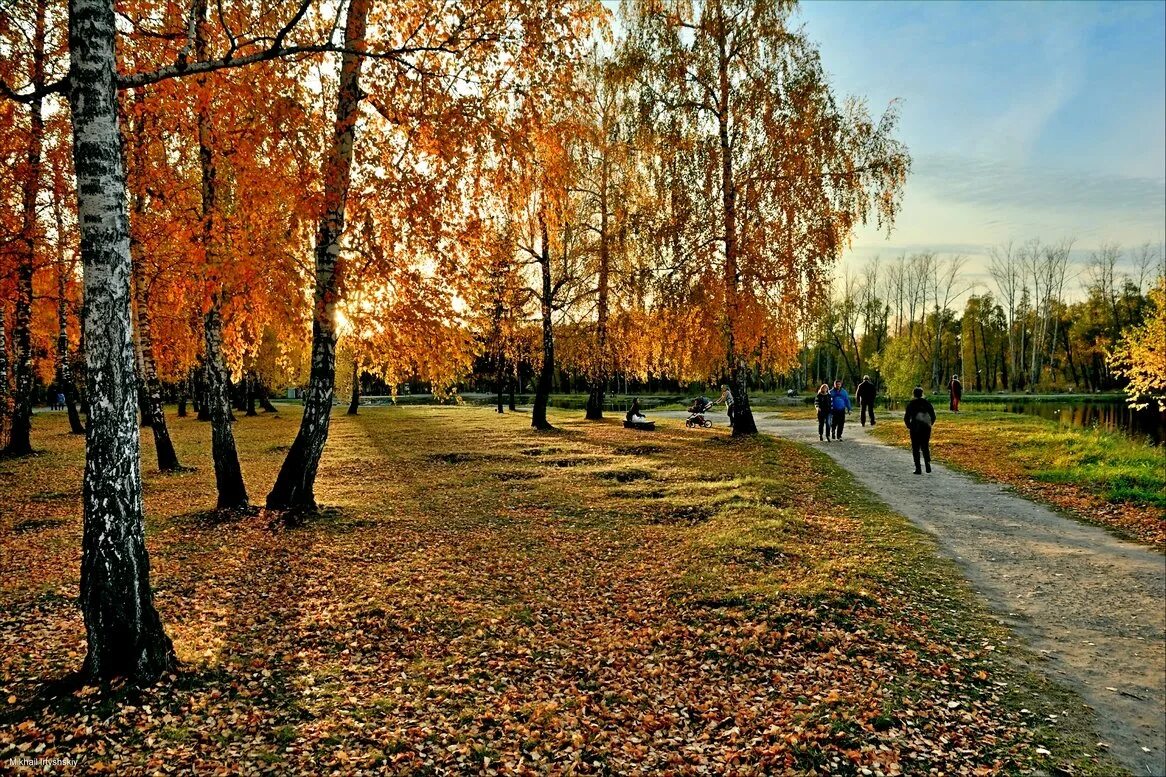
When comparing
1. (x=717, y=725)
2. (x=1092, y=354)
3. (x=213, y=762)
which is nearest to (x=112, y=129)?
(x=213, y=762)

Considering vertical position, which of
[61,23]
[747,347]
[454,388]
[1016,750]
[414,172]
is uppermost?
[61,23]

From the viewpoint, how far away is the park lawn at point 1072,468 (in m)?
10.8

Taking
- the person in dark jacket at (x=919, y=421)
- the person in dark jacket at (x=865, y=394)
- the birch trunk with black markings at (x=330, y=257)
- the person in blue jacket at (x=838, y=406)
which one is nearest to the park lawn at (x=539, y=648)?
the birch trunk with black markings at (x=330, y=257)

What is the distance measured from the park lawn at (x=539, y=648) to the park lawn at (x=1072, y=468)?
13.0 ft

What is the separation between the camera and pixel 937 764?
4254 mm

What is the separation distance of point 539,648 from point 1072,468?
585 inches

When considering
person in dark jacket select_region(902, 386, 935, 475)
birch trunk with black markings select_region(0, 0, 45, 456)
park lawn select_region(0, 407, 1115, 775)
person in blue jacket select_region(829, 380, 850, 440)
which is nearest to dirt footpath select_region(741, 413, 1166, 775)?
park lawn select_region(0, 407, 1115, 775)

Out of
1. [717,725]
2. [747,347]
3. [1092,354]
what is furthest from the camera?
[1092,354]

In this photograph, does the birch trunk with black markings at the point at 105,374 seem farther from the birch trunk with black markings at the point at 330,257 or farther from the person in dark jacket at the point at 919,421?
the person in dark jacket at the point at 919,421

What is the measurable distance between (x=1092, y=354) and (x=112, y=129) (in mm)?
91317

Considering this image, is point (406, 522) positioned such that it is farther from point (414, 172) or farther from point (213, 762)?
point (213, 762)

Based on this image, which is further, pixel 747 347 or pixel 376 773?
pixel 747 347

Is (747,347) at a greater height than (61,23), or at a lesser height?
lesser

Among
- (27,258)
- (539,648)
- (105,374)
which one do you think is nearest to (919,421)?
(539,648)
